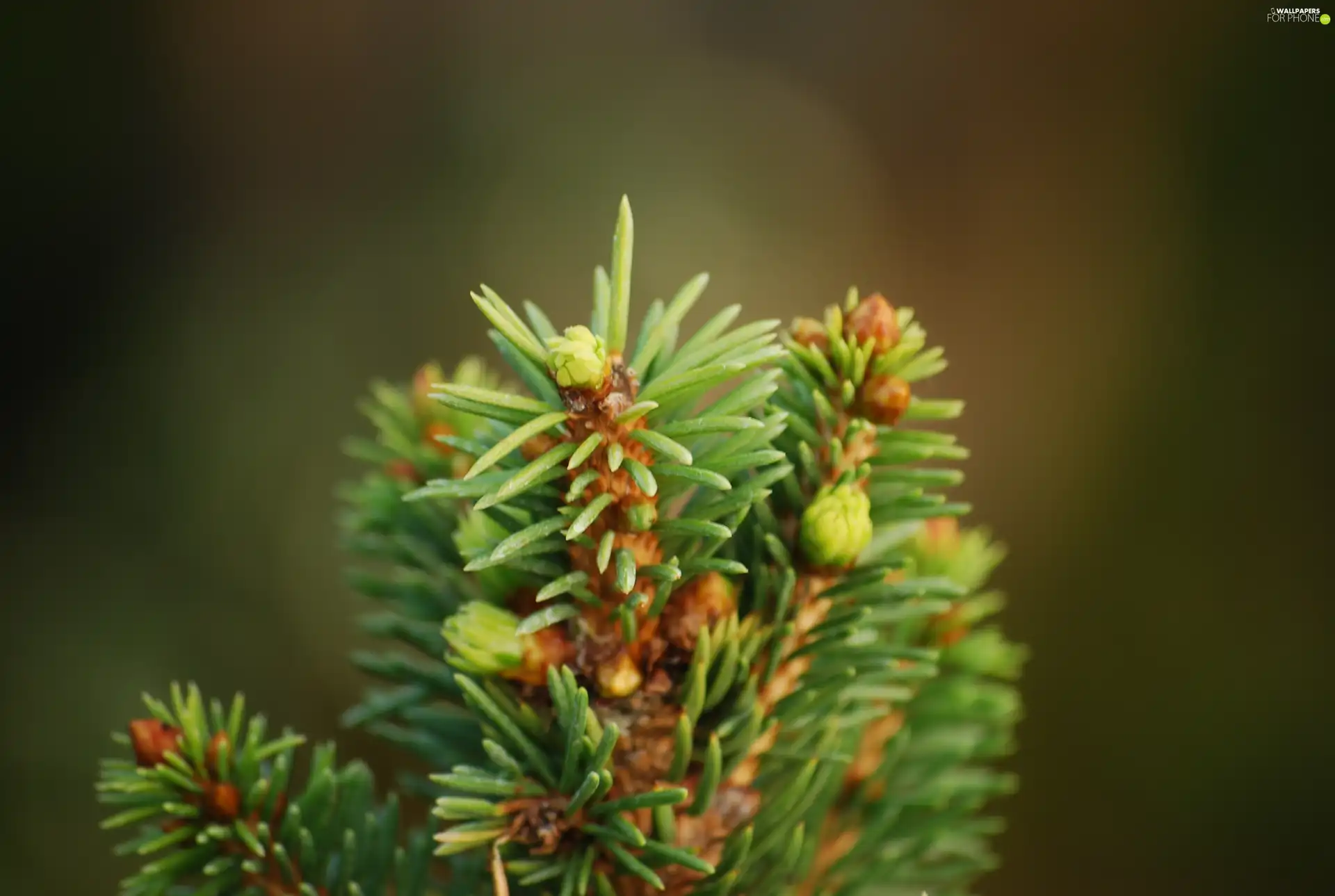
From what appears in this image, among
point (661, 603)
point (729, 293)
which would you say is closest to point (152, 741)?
point (661, 603)

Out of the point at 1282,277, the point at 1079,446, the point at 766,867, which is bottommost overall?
the point at 766,867

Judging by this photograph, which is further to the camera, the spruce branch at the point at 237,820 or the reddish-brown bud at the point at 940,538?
the reddish-brown bud at the point at 940,538

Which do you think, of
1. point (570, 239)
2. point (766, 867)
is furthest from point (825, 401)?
point (570, 239)

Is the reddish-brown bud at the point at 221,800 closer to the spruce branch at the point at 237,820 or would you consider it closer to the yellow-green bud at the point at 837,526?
the spruce branch at the point at 237,820

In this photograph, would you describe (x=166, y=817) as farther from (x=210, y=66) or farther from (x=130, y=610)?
(x=210, y=66)

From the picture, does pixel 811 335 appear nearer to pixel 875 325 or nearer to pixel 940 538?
pixel 875 325

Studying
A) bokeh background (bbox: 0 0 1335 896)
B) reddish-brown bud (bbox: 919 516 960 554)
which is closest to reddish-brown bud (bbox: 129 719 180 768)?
reddish-brown bud (bbox: 919 516 960 554)

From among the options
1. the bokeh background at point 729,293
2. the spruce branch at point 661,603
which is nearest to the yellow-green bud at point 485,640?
the spruce branch at point 661,603
